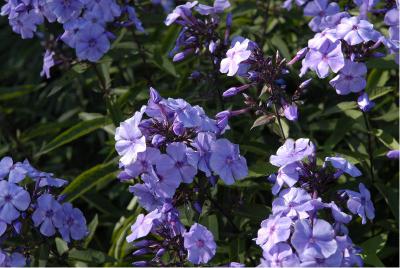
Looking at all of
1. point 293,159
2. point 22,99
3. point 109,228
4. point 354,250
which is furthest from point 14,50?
point 354,250

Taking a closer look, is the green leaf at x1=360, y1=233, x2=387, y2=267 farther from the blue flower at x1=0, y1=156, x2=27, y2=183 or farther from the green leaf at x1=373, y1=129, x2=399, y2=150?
the blue flower at x1=0, y1=156, x2=27, y2=183

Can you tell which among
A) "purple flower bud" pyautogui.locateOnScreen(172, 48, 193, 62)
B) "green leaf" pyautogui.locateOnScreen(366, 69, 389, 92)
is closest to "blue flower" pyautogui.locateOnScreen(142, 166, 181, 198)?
"purple flower bud" pyautogui.locateOnScreen(172, 48, 193, 62)

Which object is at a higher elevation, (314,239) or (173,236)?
(314,239)

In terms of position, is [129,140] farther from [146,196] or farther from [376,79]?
[376,79]

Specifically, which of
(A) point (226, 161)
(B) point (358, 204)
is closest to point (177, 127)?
(A) point (226, 161)

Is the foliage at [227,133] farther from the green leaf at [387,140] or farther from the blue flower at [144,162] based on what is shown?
the blue flower at [144,162]

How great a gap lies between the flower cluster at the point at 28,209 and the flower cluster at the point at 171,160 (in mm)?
361

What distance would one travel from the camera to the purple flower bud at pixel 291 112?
7.73 ft

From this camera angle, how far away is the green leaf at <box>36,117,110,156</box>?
321 cm

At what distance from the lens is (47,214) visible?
2.50 m

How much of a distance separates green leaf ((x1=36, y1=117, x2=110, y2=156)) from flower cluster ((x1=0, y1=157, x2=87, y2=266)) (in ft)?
1.64

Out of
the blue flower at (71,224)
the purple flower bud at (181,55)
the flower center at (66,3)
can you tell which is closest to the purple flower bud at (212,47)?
the purple flower bud at (181,55)

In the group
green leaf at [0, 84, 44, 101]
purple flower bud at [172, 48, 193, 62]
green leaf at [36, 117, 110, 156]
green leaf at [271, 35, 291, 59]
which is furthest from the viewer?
green leaf at [0, 84, 44, 101]

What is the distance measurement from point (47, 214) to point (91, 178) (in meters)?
0.66
